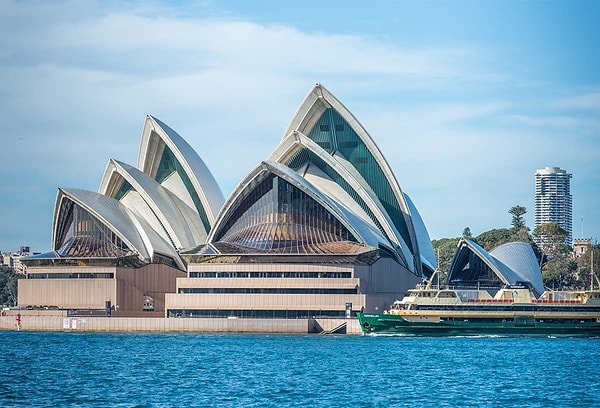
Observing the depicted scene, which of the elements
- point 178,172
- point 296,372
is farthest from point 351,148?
point 296,372

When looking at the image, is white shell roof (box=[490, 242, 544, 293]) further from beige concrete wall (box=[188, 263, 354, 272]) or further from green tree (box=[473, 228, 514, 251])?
green tree (box=[473, 228, 514, 251])

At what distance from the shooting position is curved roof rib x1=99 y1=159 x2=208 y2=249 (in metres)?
108

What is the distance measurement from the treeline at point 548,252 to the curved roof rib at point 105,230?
126 ft

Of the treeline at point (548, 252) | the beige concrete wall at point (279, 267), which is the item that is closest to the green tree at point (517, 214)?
the treeline at point (548, 252)

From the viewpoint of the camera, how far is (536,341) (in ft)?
292

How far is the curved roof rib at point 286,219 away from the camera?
333ft

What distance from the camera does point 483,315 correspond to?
300ft

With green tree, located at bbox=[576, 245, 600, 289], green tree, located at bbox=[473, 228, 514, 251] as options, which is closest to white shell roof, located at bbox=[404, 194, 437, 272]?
green tree, located at bbox=[576, 245, 600, 289]

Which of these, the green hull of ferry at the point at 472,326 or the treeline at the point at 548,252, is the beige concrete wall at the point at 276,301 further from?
the treeline at the point at 548,252

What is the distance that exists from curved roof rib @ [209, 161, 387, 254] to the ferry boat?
10.5m

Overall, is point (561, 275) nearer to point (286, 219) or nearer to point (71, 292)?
point (286, 219)

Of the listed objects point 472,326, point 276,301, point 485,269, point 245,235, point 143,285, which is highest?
point 245,235

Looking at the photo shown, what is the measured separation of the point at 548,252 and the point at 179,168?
248 ft

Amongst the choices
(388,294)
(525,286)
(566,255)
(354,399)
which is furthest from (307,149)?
(566,255)
